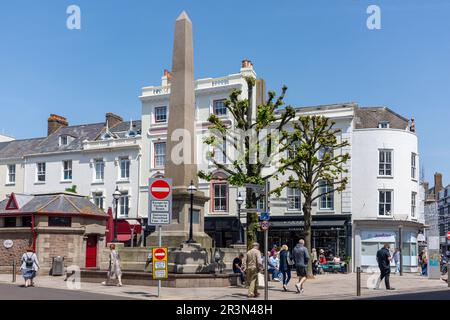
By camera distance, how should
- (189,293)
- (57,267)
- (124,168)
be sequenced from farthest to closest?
(124,168)
(57,267)
(189,293)

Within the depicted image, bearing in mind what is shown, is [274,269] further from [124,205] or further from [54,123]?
[54,123]

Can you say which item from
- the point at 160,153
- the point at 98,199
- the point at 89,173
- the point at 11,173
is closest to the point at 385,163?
the point at 160,153

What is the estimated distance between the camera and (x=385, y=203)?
40156 mm

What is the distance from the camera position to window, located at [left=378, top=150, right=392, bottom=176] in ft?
133

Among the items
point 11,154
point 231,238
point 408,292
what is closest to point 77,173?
point 11,154

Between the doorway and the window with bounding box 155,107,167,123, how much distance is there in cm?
1638

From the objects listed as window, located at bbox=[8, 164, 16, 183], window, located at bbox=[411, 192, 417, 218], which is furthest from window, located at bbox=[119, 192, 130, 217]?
window, located at bbox=[411, 192, 417, 218]

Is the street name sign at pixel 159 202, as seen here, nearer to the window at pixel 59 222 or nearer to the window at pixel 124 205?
the window at pixel 59 222

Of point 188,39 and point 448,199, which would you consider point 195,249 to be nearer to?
point 188,39

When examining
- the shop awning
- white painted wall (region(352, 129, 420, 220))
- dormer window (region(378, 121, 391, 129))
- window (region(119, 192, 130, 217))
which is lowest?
the shop awning

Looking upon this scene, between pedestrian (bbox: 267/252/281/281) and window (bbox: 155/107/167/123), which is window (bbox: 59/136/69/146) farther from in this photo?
pedestrian (bbox: 267/252/281/281)

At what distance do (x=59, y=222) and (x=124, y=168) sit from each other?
58.4 feet

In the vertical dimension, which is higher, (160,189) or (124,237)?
A: (160,189)

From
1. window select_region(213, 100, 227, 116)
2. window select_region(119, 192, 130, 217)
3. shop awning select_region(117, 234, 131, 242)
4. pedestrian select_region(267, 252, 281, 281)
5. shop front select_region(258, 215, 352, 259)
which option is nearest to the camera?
pedestrian select_region(267, 252, 281, 281)
